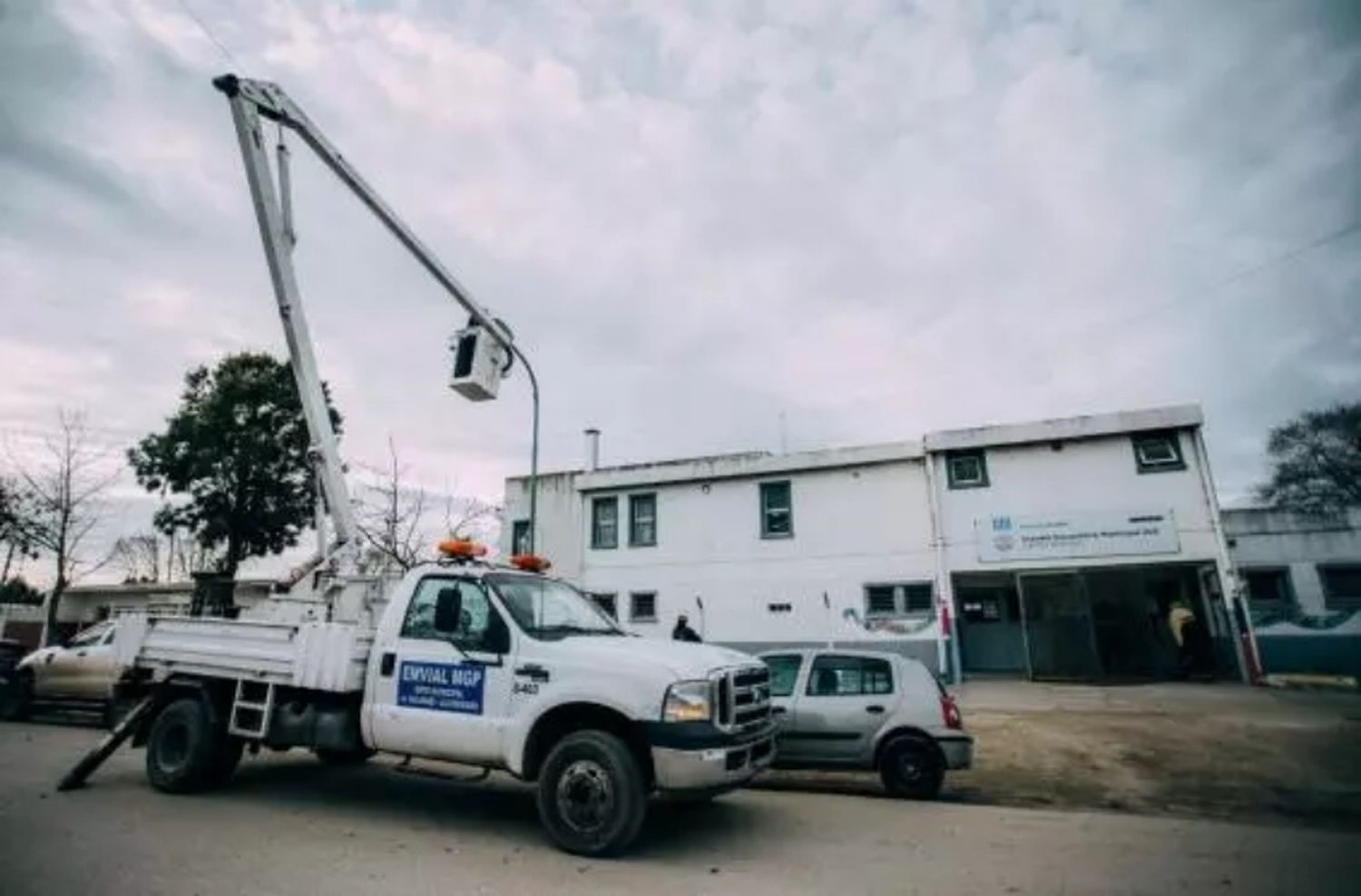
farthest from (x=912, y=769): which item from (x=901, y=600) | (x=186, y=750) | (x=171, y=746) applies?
(x=901, y=600)

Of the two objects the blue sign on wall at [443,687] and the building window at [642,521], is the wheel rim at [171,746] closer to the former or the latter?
the blue sign on wall at [443,687]

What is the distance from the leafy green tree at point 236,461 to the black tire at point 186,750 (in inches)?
779

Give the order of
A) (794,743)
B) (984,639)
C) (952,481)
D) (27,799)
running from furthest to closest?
(984,639) → (952,481) → (794,743) → (27,799)

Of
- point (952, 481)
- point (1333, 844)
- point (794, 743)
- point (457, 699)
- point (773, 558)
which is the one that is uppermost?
point (952, 481)

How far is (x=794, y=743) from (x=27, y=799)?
7738 millimetres

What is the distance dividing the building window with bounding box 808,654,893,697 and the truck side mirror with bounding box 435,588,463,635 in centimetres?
424

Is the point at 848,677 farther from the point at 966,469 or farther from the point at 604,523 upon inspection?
the point at 604,523

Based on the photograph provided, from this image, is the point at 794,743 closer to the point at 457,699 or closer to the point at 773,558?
the point at 457,699

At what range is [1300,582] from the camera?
22.8m

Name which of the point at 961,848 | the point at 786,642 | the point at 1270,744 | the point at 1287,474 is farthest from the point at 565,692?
the point at 1287,474

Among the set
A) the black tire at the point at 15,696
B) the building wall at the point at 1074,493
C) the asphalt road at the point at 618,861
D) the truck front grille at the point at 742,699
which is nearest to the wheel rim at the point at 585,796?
the asphalt road at the point at 618,861

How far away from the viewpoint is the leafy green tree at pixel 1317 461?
3084cm

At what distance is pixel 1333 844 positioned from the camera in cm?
575

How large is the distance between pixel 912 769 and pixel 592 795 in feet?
13.1
